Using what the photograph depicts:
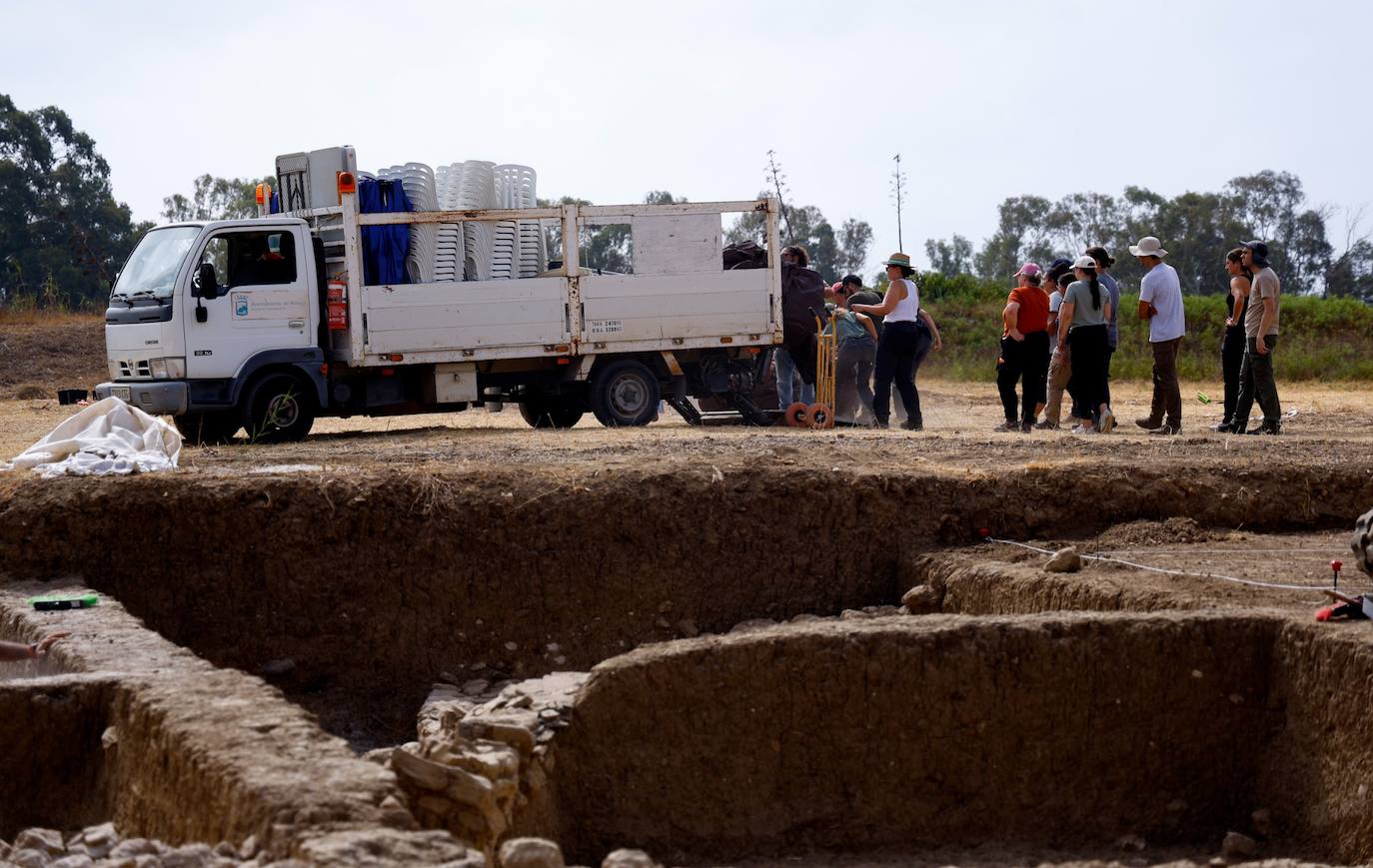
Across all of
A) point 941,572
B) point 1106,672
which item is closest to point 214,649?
point 941,572

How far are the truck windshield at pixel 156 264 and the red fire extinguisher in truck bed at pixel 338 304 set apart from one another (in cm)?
131

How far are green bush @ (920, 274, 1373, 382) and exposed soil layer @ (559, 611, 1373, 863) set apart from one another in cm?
1875

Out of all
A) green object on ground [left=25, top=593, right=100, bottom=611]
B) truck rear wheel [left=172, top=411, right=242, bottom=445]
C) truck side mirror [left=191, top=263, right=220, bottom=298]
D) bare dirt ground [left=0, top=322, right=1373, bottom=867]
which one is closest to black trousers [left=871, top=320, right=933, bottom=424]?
bare dirt ground [left=0, top=322, right=1373, bottom=867]

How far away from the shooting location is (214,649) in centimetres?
872

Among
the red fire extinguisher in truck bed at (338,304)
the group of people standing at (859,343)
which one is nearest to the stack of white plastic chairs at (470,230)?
the red fire extinguisher in truck bed at (338,304)

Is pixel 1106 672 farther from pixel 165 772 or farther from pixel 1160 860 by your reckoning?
pixel 165 772

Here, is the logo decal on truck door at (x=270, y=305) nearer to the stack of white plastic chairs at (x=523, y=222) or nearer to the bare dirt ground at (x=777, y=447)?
the bare dirt ground at (x=777, y=447)

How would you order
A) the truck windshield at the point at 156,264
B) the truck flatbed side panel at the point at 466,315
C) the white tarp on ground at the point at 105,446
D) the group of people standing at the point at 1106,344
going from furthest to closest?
the truck flatbed side panel at the point at 466,315
the truck windshield at the point at 156,264
the group of people standing at the point at 1106,344
the white tarp on ground at the point at 105,446

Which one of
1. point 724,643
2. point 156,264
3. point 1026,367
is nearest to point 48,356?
point 156,264

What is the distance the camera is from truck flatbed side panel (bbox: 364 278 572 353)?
45.9 ft

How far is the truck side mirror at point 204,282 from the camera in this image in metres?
13.3

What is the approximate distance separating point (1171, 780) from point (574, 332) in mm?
8817

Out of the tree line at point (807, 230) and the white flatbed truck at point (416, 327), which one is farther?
the tree line at point (807, 230)

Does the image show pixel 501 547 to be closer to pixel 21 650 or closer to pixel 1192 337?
pixel 21 650
